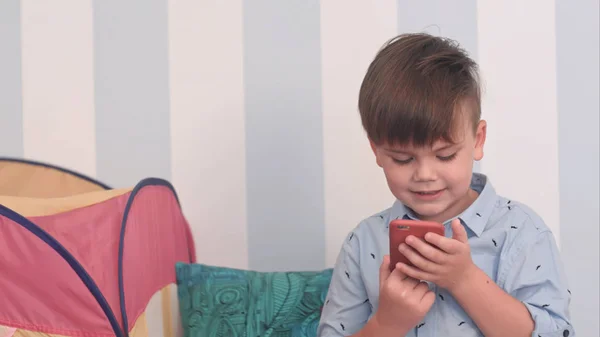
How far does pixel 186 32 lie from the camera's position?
1.61m

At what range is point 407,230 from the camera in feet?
3.07

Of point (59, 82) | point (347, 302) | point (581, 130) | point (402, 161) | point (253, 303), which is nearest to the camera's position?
point (402, 161)

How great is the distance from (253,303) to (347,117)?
47cm

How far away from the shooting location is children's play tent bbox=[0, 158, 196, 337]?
1011mm

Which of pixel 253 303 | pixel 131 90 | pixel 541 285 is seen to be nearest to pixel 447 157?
pixel 541 285

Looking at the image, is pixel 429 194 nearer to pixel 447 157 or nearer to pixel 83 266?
pixel 447 157

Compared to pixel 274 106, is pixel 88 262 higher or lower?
lower

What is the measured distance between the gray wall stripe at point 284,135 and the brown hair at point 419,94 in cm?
52

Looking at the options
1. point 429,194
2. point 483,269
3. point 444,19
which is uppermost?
point 444,19

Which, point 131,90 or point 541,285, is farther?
point 131,90

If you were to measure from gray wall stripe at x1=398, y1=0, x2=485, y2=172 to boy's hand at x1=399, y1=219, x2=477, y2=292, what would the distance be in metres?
0.63

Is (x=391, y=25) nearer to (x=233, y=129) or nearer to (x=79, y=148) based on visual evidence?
(x=233, y=129)

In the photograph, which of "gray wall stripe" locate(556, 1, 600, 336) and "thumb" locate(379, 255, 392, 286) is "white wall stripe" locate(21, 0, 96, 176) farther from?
"gray wall stripe" locate(556, 1, 600, 336)

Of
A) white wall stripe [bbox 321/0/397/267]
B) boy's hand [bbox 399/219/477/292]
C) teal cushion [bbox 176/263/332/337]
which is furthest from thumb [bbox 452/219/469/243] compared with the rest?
white wall stripe [bbox 321/0/397/267]
